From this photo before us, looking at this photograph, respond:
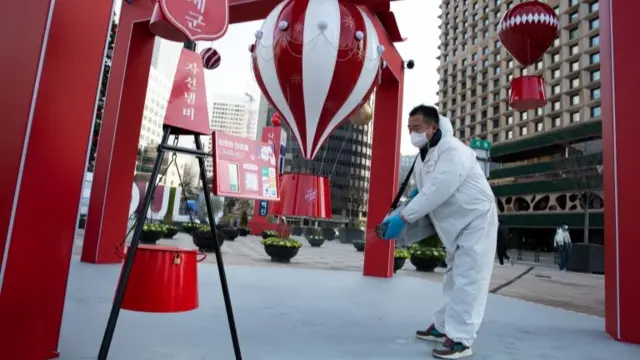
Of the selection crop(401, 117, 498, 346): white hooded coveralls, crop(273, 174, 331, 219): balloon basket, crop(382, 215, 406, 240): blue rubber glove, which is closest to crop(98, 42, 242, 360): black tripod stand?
crop(382, 215, 406, 240): blue rubber glove

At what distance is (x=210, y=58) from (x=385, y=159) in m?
4.75

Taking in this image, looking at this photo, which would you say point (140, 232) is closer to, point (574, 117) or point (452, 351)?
point (452, 351)

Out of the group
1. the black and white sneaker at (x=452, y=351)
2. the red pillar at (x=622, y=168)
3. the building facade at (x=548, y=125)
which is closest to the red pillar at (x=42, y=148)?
the black and white sneaker at (x=452, y=351)

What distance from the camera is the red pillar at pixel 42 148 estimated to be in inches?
68.1

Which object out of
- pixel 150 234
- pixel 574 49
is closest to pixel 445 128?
pixel 150 234

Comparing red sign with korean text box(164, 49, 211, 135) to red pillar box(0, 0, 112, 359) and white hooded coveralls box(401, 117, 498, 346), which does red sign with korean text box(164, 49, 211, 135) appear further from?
white hooded coveralls box(401, 117, 498, 346)

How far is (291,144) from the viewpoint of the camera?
5697 cm

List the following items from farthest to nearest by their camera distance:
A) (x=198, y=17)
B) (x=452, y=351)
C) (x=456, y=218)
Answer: (x=456, y=218), (x=452, y=351), (x=198, y=17)

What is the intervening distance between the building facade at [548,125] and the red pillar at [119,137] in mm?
25646

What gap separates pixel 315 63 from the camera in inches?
168

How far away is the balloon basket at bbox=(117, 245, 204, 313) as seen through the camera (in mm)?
2012

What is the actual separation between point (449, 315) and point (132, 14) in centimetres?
705

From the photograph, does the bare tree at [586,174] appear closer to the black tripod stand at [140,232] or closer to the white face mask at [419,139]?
the white face mask at [419,139]

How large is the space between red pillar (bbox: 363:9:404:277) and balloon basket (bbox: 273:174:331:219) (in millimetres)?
2099
